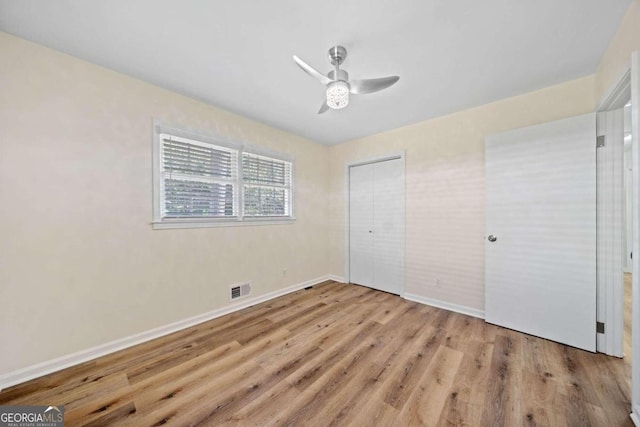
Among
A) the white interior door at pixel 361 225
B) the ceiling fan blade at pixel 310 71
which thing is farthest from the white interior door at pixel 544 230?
the ceiling fan blade at pixel 310 71

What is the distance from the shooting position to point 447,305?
2975 millimetres

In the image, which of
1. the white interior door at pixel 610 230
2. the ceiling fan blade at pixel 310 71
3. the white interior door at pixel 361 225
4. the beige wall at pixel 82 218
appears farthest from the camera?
the white interior door at pixel 361 225

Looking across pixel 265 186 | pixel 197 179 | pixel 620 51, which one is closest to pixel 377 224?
pixel 265 186

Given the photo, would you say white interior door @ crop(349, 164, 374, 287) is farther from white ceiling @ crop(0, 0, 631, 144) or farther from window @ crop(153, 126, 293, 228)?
white ceiling @ crop(0, 0, 631, 144)

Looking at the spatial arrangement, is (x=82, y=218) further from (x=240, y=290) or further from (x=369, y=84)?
(x=369, y=84)

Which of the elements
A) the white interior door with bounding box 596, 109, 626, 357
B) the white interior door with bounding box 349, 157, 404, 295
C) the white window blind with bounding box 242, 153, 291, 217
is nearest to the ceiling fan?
the white window blind with bounding box 242, 153, 291, 217

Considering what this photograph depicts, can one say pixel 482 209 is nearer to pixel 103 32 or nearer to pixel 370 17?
pixel 370 17

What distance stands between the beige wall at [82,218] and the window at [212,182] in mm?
116

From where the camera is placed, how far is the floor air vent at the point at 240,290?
294cm

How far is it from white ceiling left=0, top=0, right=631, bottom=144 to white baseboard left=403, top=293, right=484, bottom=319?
7.91 ft

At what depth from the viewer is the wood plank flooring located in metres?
1.44

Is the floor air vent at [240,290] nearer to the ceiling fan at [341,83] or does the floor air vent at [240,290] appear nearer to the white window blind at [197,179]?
the white window blind at [197,179]

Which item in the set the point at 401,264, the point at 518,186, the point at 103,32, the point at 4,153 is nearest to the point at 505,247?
the point at 518,186

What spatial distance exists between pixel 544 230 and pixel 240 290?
3.36 m
